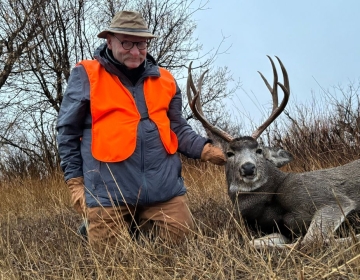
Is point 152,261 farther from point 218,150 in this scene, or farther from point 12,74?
point 12,74

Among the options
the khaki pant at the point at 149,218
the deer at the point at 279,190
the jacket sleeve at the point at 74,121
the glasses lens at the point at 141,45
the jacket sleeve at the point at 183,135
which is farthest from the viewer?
the jacket sleeve at the point at 183,135

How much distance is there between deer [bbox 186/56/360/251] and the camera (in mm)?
3605

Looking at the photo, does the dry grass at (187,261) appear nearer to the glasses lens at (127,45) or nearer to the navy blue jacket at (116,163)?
the navy blue jacket at (116,163)

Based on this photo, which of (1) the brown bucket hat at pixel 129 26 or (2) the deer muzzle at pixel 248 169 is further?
(1) the brown bucket hat at pixel 129 26

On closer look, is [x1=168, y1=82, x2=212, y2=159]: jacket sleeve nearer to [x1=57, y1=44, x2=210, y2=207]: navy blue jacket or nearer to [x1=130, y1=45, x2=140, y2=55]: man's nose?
[x1=57, y1=44, x2=210, y2=207]: navy blue jacket

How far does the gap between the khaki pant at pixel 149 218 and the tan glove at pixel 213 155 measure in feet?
1.36

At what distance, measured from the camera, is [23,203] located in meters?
8.13

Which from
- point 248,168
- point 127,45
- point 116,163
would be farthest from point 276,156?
point 127,45

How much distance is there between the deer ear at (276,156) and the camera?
156 inches

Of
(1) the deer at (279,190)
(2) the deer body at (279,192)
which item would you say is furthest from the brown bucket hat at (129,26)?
(2) the deer body at (279,192)

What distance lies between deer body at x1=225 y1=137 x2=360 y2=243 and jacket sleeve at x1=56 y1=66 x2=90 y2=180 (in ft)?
3.89

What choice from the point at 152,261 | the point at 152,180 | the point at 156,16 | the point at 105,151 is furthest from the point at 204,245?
the point at 156,16

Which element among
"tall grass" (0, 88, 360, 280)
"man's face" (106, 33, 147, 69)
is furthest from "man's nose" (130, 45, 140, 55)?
"tall grass" (0, 88, 360, 280)

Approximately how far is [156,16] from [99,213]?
11.3 metres
